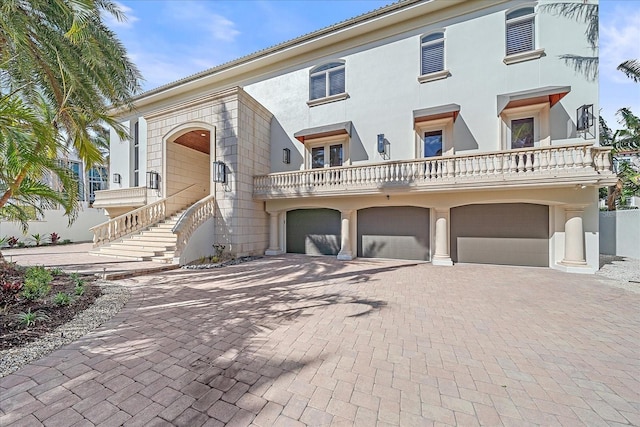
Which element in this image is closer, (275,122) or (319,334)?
(319,334)

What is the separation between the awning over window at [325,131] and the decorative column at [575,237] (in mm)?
8780

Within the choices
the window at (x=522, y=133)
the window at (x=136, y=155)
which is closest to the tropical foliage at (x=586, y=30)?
the window at (x=522, y=133)

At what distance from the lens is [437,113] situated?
398 inches

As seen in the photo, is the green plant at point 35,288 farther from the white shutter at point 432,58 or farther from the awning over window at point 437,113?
the white shutter at point 432,58

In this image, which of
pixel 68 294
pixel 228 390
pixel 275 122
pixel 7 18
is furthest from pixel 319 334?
pixel 275 122

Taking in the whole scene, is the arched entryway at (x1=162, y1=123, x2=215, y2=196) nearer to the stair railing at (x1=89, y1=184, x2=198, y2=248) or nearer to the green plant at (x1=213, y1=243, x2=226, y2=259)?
the stair railing at (x1=89, y1=184, x2=198, y2=248)

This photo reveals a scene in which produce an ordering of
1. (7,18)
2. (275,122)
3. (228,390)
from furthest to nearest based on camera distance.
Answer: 1. (275,122)
2. (7,18)
3. (228,390)

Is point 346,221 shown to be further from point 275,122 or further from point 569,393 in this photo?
point 569,393

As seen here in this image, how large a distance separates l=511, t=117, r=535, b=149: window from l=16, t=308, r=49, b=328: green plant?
14.0 m

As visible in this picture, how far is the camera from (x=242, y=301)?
5.61m

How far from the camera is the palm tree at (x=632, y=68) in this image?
10.4 metres

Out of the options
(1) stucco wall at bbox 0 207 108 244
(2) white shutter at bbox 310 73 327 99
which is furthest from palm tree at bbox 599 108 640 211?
(1) stucco wall at bbox 0 207 108 244

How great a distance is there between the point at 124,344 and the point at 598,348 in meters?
6.93

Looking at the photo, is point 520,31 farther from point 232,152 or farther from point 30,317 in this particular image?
→ point 30,317
